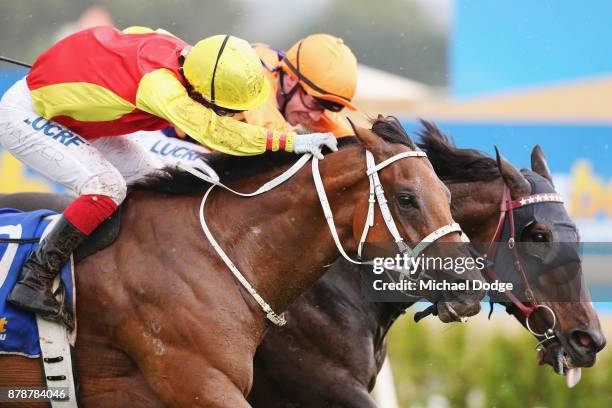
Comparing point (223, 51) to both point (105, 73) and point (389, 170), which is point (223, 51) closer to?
point (105, 73)

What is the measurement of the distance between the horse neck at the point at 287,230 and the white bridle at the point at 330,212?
22 millimetres

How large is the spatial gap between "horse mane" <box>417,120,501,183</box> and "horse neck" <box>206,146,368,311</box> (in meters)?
0.96

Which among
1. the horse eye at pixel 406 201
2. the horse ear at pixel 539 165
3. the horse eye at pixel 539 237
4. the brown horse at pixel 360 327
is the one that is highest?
the horse eye at pixel 406 201

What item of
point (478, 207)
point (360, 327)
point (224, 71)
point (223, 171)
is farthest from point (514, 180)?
point (224, 71)

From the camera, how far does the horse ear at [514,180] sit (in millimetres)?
4258

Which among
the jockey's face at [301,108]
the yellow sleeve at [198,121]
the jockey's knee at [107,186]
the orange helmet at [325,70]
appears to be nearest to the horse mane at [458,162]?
the orange helmet at [325,70]

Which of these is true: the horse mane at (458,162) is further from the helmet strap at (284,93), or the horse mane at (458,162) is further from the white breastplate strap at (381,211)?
the white breastplate strap at (381,211)

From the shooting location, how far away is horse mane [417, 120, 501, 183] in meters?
4.41

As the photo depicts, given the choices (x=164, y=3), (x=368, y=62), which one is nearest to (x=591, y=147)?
(x=368, y=62)

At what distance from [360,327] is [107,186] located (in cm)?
127

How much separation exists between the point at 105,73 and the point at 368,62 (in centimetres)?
627

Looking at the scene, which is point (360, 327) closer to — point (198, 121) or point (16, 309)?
point (198, 121)

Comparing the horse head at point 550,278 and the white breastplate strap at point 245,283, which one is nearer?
the white breastplate strap at point 245,283

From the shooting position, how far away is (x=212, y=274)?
3.60 m
